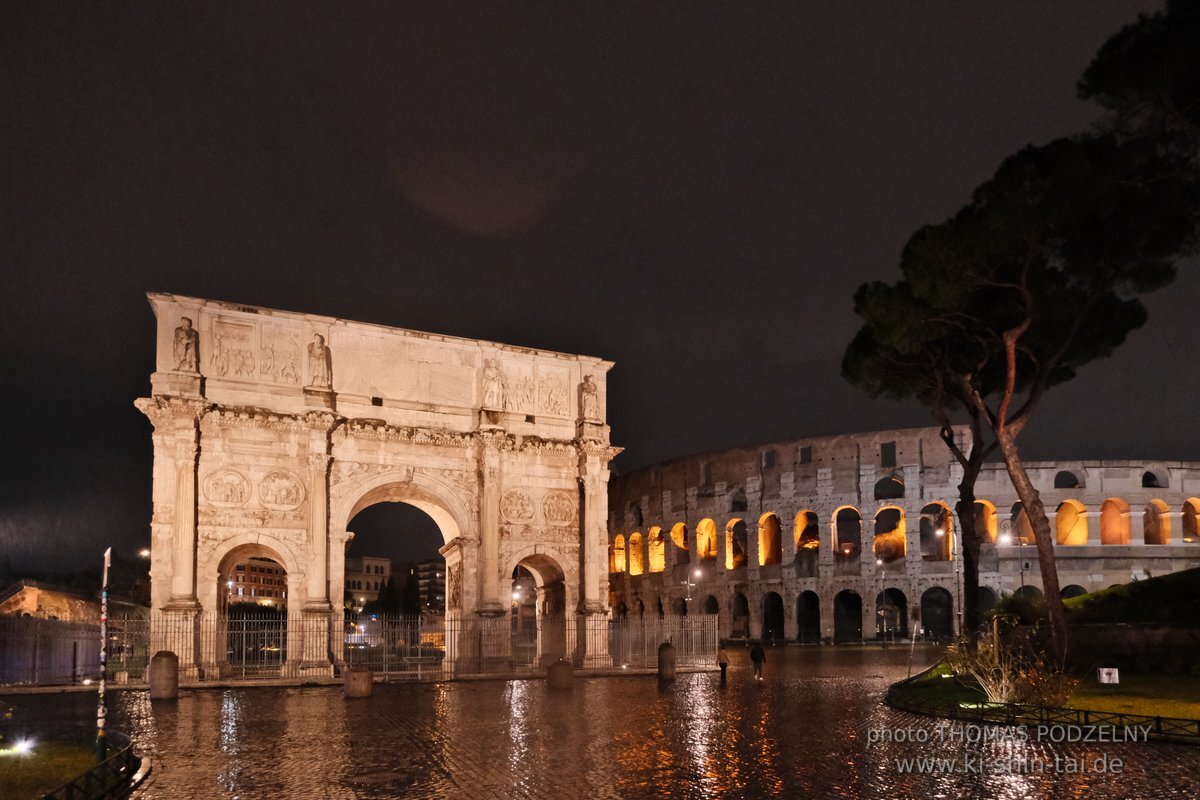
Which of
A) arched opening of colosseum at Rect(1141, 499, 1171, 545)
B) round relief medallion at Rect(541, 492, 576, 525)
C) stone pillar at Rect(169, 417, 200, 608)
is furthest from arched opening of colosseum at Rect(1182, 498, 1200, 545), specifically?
stone pillar at Rect(169, 417, 200, 608)

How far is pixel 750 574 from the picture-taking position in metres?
51.2

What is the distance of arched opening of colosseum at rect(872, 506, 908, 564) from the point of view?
50.3 m

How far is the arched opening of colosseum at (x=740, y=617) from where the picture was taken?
170 ft

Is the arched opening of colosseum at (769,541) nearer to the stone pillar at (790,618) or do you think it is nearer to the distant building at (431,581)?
the stone pillar at (790,618)

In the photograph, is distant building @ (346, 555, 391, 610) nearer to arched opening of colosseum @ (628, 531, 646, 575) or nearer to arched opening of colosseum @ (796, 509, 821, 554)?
arched opening of colosseum @ (628, 531, 646, 575)

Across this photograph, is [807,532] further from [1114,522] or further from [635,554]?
[1114,522]

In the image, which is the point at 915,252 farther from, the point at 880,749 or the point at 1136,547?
A: the point at 1136,547

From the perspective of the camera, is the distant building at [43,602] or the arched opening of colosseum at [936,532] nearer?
the distant building at [43,602]

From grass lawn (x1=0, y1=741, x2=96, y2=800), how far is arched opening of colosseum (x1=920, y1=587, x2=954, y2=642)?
44243 mm

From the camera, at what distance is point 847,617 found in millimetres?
53062

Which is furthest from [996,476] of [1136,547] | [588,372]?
[588,372]

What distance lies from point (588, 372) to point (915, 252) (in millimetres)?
12057

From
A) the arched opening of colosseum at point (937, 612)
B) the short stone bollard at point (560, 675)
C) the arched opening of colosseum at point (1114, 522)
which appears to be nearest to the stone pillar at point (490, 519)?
the short stone bollard at point (560, 675)

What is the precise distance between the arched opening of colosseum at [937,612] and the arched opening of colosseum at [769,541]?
781 cm
